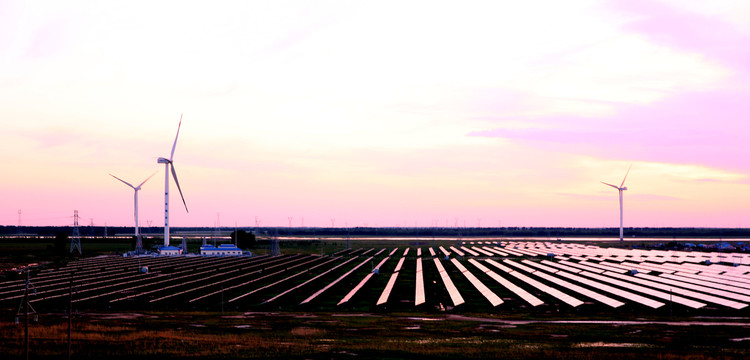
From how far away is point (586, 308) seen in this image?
89375 millimetres

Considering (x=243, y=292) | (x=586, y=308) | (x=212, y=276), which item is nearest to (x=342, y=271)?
(x=212, y=276)

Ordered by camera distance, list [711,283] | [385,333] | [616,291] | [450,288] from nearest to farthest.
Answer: [385,333] < [616,291] < [450,288] < [711,283]

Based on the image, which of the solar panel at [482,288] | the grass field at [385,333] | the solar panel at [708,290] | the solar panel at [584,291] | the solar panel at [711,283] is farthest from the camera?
the solar panel at [711,283]

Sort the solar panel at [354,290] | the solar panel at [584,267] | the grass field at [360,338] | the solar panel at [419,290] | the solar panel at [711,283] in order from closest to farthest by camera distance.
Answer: the grass field at [360,338] → the solar panel at [419,290] → the solar panel at [354,290] → the solar panel at [711,283] → the solar panel at [584,267]

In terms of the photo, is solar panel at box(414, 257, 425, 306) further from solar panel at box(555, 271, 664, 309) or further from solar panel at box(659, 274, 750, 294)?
solar panel at box(659, 274, 750, 294)

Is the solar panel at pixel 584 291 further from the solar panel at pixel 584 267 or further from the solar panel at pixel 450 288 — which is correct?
the solar panel at pixel 450 288

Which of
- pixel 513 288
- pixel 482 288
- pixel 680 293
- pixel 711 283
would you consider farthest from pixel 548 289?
pixel 711 283

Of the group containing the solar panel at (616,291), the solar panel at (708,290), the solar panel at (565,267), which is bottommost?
the solar panel at (708,290)

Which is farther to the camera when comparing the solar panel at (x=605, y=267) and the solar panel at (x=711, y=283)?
the solar panel at (x=605, y=267)

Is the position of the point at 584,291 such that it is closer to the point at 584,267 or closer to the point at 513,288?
the point at 513,288

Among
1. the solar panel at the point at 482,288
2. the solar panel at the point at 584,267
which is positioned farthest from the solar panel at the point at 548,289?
the solar panel at the point at 584,267

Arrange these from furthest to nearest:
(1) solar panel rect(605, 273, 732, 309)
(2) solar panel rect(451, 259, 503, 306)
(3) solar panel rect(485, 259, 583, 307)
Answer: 1. (2) solar panel rect(451, 259, 503, 306)
2. (3) solar panel rect(485, 259, 583, 307)
3. (1) solar panel rect(605, 273, 732, 309)

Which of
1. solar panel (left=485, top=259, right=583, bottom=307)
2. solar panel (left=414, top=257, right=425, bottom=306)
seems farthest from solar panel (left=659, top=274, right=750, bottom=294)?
solar panel (left=414, top=257, right=425, bottom=306)

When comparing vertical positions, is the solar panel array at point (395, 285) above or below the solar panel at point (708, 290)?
above
